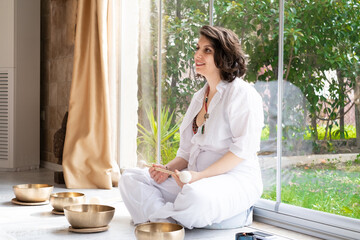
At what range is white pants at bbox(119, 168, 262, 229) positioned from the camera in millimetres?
2473

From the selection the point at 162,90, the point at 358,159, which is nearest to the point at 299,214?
the point at 358,159

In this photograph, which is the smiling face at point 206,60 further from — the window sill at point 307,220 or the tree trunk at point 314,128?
the window sill at point 307,220

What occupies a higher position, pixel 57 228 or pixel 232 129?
pixel 232 129

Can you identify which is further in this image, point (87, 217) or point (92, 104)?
point (92, 104)

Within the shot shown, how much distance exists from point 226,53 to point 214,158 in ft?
2.06

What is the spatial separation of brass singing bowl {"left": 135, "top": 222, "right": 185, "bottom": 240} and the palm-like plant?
1.91 metres

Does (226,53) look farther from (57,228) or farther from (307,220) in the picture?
(57,228)

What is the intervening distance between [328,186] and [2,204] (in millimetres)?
2291

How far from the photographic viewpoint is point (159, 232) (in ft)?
6.91

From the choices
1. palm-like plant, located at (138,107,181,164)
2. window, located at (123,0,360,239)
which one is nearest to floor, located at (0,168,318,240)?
window, located at (123,0,360,239)

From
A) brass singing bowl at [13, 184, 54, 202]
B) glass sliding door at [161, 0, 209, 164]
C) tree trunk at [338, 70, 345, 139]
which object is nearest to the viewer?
tree trunk at [338, 70, 345, 139]

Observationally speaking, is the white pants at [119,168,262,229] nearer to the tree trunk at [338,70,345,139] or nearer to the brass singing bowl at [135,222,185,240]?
the brass singing bowl at [135,222,185,240]

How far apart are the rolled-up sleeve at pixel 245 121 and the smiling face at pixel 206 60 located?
0.71 feet

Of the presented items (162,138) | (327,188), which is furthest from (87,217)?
(162,138)
